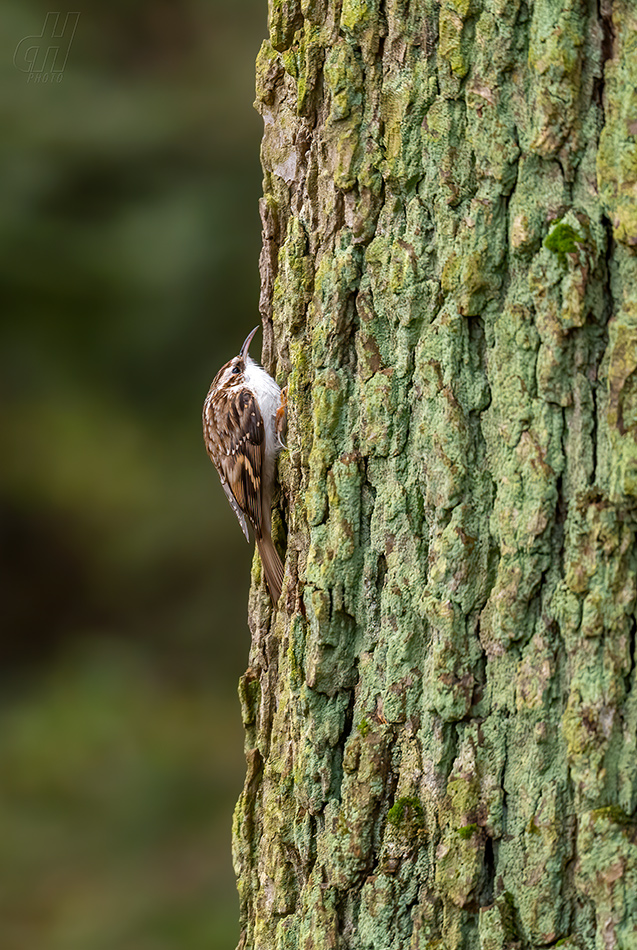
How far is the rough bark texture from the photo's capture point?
1.31 metres

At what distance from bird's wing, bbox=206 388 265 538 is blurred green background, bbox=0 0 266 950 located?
2.37m

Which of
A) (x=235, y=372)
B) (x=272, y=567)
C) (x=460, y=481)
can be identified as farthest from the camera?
(x=235, y=372)

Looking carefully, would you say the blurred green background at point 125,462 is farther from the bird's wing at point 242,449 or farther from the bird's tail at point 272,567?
Answer: the bird's tail at point 272,567

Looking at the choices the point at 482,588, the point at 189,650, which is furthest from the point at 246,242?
the point at 482,588

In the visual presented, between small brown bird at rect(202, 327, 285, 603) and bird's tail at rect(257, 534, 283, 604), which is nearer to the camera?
bird's tail at rect(257, 534, 283, 604)

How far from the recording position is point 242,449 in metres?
2.94

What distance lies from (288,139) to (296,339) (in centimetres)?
41

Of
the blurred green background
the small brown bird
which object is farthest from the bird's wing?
the blurred green background

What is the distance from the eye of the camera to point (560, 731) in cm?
136

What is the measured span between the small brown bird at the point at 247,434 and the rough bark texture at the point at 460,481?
2.39ft
